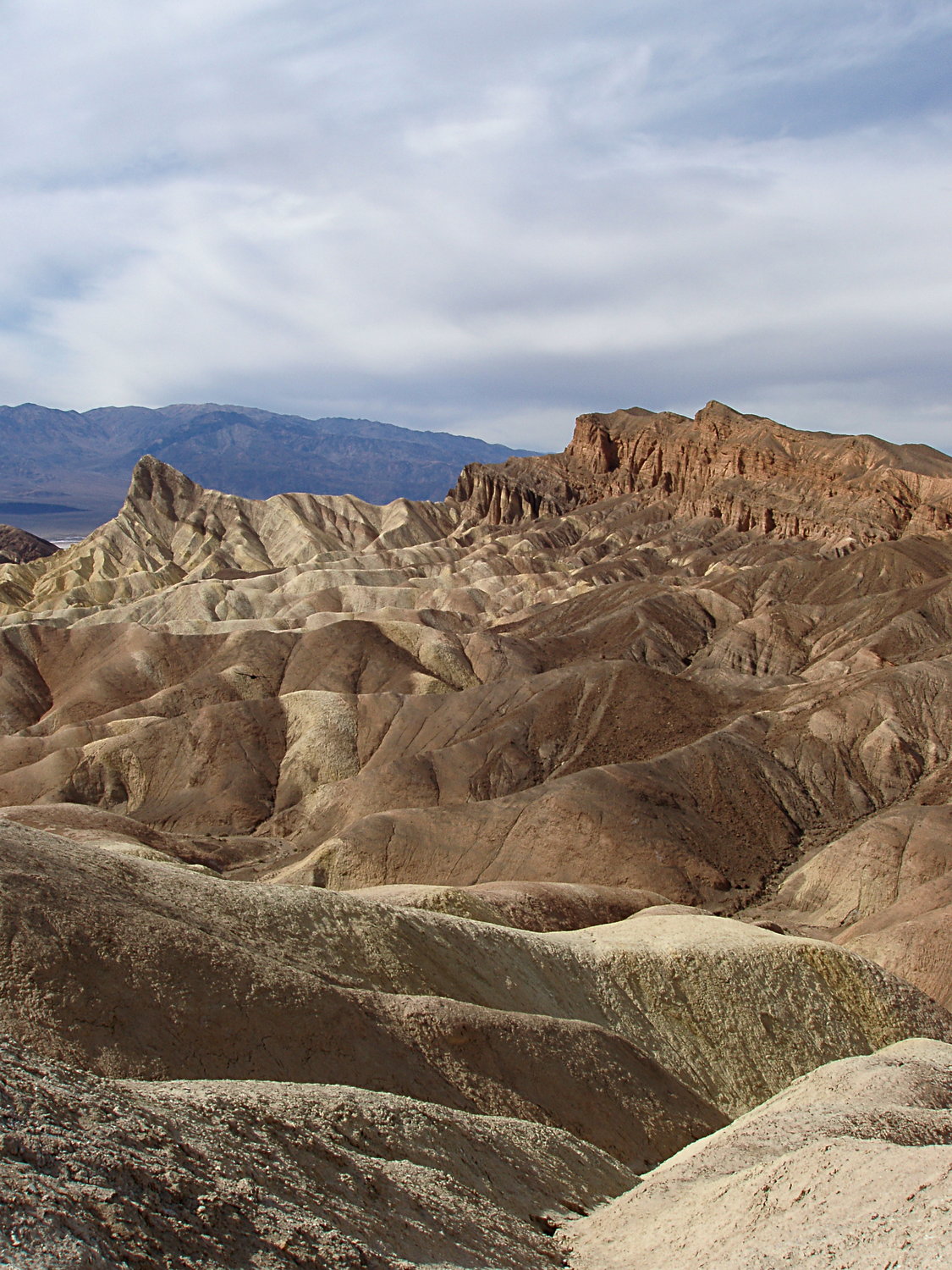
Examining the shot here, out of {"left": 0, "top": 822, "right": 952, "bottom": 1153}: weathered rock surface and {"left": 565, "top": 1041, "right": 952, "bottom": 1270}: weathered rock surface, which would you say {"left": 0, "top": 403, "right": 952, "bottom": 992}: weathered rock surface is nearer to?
{"left": 0, "top": 822, "right": 952, "bottom": 1153}: weathered rock surface

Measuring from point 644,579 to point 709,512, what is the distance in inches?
1036

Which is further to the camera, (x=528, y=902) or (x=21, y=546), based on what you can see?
(x=21, y=546)

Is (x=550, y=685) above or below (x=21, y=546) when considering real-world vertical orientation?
below

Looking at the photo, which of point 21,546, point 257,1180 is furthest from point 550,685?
point 21,546

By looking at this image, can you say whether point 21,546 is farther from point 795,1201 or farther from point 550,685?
point 795,1201

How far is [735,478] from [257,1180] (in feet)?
405

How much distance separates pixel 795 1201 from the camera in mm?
11188

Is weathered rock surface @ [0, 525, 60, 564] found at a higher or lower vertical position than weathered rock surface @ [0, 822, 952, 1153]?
higher

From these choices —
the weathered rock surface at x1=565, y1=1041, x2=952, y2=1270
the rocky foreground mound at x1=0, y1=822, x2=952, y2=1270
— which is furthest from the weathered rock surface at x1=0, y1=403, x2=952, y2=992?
the weathered rock surface at x1=565, y1=1041, x2=952, y2=1270

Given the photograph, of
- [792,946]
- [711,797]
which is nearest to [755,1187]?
[792,946]

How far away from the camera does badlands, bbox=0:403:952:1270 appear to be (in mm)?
10633

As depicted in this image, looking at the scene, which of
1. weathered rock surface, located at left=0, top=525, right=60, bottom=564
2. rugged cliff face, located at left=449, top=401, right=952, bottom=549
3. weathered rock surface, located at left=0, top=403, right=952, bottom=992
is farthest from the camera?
weathered rock surface, located at left=0, top=525, right=60, bottom=564

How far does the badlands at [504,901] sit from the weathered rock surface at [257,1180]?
0.05m

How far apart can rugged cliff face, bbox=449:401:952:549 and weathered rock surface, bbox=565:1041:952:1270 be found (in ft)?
299
